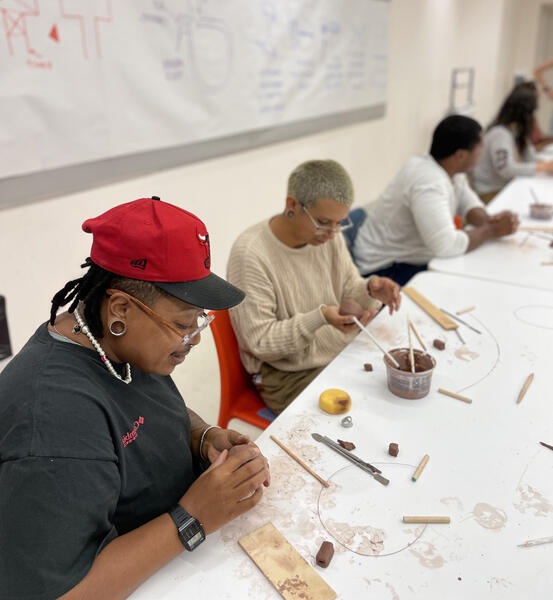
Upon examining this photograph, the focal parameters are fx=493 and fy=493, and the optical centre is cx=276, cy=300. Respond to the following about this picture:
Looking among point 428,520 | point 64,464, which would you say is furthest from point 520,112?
point 64,464

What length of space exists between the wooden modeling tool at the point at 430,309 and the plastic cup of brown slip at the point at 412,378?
37 centimetres

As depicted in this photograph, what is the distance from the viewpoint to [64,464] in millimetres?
703

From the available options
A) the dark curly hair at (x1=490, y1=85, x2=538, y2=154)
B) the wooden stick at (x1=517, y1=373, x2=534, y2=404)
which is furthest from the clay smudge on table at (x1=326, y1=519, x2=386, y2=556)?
the dark curly hair at (x1=490, y1=85, x2=538, y2=154)

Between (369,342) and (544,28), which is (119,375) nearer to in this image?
(369,342)

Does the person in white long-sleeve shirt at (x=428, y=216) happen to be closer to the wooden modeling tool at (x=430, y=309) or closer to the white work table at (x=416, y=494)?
the wooden modeling tool at (x=430, y=309)

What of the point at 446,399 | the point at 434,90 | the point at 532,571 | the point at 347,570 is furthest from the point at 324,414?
the point at 434,90

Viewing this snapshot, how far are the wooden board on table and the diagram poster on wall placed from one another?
158 cm

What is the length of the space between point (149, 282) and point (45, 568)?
1.42 feet

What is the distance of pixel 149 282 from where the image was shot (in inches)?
32.3

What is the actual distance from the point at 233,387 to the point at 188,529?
85 centimetres

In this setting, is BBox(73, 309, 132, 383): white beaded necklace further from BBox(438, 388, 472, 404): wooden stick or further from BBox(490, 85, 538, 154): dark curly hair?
BBox(490, 85, 538, 154): dark curly hair

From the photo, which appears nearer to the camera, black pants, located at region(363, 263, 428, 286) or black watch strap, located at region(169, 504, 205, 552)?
black watch strap, located at region(169, 504, 205, 552)

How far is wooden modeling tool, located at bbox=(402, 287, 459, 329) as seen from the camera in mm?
1612

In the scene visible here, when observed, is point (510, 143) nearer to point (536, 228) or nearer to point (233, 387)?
point (536, 228)
